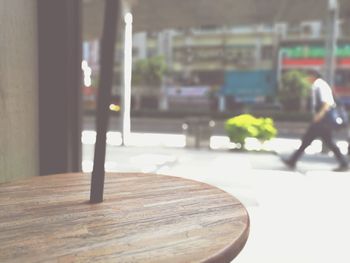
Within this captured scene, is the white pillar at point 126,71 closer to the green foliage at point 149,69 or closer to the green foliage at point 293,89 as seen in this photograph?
the green foliage at point 293,89

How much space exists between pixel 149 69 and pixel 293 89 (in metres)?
10.3

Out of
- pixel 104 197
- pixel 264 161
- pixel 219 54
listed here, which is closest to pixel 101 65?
pixel 104 197

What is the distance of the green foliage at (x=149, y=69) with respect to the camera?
27.1m

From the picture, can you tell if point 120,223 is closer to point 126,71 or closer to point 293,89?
point 126,71

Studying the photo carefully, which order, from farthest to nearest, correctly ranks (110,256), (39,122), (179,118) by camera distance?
(179,118) → (39,122) → (110,256)

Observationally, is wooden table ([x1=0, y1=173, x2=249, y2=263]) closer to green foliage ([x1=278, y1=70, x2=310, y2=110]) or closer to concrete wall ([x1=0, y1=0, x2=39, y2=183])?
concrete wall ([x1=0, y1=0, x2=39, y2=183])

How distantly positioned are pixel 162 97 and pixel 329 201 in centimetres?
2585

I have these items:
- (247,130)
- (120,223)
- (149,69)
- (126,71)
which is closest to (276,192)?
(120,223)

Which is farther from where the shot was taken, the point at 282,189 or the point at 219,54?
the point at 219,54

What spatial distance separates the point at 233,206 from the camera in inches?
51.3

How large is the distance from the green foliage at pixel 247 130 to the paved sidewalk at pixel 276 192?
→ 0.44m

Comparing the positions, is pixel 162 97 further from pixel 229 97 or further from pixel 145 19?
pixel 145 19

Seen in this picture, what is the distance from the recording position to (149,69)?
27234 millimetres

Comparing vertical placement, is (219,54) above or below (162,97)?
above
